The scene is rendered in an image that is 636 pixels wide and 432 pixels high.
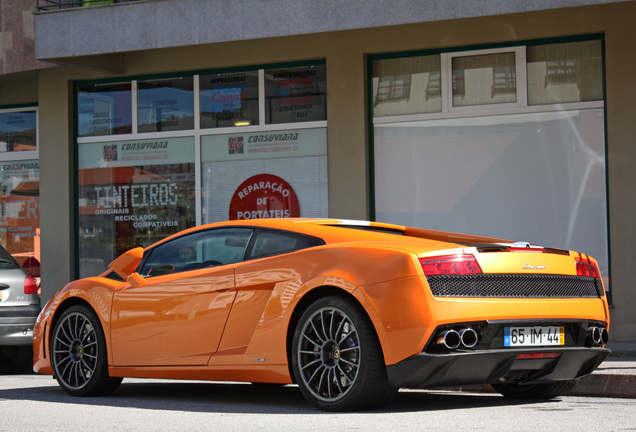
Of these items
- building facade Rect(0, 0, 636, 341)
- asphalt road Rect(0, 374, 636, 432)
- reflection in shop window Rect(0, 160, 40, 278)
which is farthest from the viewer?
reflection in shop window Rect(0, 160, 40, 278)

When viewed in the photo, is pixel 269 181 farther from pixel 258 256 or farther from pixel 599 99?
pixel 258 256

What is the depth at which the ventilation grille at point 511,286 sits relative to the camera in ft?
19.1

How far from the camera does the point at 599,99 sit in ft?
40.4

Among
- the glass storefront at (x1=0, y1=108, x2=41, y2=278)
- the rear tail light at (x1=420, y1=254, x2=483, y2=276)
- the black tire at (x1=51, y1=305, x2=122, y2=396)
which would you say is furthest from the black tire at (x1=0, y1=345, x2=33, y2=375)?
the rear tail light at (x1=420, y1=254, x2=483, y2=276)

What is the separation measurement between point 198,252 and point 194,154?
7.14m

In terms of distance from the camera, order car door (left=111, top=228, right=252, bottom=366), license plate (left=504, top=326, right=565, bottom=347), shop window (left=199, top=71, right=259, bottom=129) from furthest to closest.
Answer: shop window (left=199, top=71, right=259, bottom=129) → car door (left=111, top=228, right=252, bottom=366) → license plate (left=504, top=326, right=565, bottom=347)

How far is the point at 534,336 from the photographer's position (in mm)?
6105

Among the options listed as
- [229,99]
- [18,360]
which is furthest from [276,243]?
[229,99]

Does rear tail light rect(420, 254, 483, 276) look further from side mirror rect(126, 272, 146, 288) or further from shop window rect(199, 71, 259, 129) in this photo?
shop window rect(199, 71, 259, 129)

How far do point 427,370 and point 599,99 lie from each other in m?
7.51

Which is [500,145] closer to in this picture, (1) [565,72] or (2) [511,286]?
(1) [565,72]

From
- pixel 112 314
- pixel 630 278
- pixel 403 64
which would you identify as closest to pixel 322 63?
pixel 403 64

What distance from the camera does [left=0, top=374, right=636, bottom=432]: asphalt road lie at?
5.71m

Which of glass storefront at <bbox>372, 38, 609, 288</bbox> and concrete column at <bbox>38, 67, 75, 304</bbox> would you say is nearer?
glass storefront at <bbox>372, 38, 609, 288</bbox>
